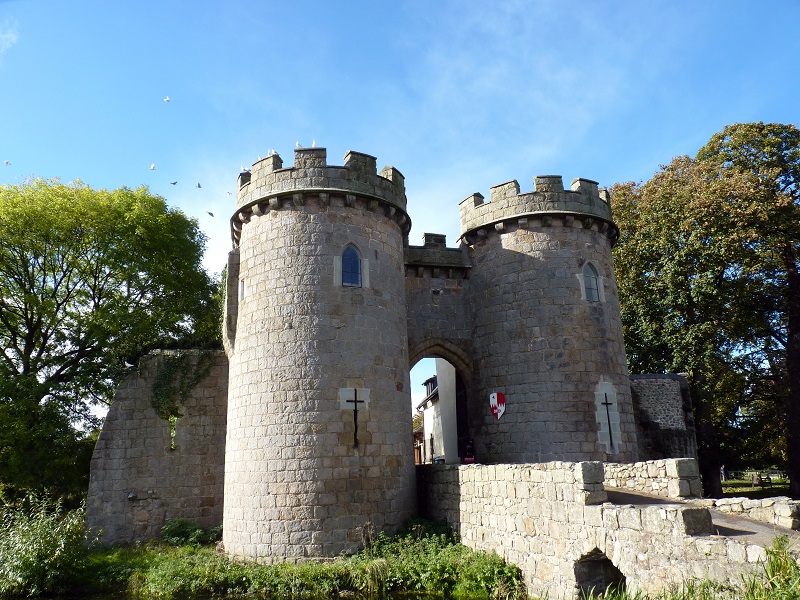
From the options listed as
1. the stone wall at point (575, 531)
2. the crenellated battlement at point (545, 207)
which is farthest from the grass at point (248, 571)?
the crenellated battlement at point (545, 207)

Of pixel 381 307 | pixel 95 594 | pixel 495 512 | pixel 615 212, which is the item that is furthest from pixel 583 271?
pixel 95 594

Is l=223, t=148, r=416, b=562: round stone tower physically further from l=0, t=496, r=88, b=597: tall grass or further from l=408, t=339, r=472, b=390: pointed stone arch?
l=0, t=496, r=88, b=597: tall grass

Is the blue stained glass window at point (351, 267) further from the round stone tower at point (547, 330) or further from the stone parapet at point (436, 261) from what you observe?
the round stone tower at point (547, 330)

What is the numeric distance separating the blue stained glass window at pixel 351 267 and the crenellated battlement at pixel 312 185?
1.06 meters

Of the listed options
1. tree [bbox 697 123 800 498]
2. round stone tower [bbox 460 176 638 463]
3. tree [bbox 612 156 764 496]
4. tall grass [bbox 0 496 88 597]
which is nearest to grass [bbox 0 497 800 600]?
tall grass [bbox 0 496 88 597]

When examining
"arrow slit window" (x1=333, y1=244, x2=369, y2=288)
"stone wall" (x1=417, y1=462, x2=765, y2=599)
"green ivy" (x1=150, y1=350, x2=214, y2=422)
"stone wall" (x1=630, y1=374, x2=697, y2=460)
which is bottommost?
"stone wall" (x1=417, y1=462, x2=765, y2=599)

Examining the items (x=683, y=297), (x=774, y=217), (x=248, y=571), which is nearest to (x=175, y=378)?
(x=248, y=571)

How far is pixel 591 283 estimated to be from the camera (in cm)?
1464

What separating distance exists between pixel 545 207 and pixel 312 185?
5983mm

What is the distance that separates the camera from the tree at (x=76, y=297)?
→ 15.5 meters

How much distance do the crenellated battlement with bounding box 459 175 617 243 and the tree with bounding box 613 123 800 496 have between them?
17.3 feet

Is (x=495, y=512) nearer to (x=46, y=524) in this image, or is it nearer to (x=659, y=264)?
(x=46, y=524)

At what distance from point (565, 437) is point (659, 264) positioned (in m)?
9.19

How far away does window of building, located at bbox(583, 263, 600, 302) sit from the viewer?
47.5 feet
